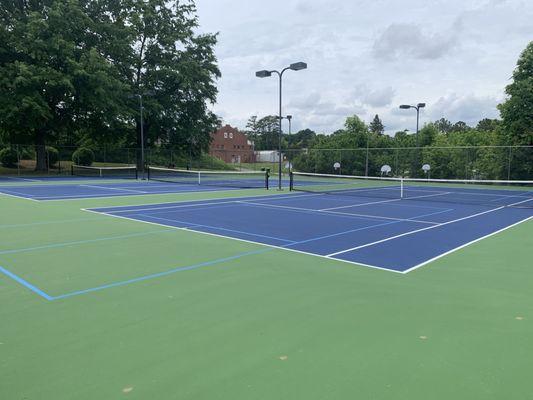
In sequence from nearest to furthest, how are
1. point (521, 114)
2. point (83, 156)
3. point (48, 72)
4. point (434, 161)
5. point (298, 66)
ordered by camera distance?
point (298, 66) → point (521, 114) → point (48, 72) → point (434, 161) → point (83, 156)

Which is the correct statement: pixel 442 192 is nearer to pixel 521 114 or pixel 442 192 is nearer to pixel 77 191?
pixel 521 114

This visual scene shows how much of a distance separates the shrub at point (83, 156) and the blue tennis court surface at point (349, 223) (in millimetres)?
30257

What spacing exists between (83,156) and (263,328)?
1681 inches

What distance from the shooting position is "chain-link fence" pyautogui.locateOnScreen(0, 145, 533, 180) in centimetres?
2978

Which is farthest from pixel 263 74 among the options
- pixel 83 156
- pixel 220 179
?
pixel 83 156

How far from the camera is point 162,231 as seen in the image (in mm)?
9867

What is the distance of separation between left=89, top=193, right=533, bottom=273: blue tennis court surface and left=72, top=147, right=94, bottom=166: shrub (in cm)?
3026

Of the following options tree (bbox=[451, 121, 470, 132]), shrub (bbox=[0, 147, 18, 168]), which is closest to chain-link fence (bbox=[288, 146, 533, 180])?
shrub (bbox=[0, 147, 18, 168])

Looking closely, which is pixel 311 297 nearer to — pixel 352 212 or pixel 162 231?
pixel 162 231

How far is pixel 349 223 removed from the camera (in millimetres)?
11430

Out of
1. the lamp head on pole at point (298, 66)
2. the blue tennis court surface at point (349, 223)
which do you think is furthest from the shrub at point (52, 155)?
the blue tennis court surface at point (349, 223)

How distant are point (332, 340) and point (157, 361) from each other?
1.55m

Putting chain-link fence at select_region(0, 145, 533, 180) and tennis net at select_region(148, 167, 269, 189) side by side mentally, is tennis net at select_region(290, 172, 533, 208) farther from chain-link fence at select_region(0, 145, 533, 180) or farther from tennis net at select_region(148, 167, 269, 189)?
tennis net at select_region(148, 167, 269, 189)

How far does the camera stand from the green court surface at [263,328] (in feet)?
10.6
